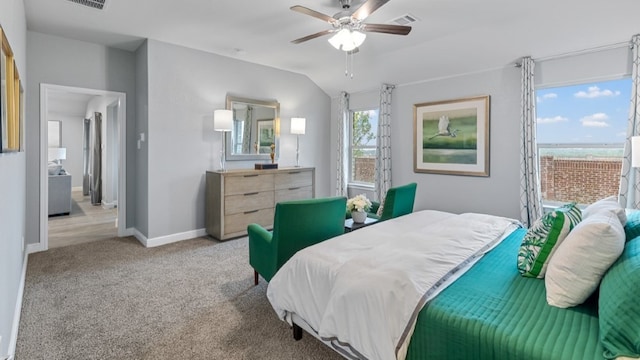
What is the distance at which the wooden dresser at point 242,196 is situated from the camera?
436 cm

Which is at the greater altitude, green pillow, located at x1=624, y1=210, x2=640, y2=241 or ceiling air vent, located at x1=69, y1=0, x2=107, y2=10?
ceiling air vent, located at x1=69, y1=0, x2=107, y2=10

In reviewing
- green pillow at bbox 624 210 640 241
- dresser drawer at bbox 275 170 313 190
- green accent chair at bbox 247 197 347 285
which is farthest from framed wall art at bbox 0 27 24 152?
dresser drawer at bbox 275 170 313 190

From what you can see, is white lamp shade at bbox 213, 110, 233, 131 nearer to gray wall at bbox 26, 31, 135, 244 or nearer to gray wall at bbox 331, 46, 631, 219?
gray wall at bbox 26, 31, 135, 244

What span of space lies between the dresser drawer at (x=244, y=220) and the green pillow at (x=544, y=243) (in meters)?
3.51

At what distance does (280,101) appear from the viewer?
554cm

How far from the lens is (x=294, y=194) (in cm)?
520

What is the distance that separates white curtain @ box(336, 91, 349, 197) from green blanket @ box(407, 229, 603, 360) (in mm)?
4491

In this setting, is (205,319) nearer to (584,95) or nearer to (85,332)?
(85,332)

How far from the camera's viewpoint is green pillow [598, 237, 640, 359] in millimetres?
1062

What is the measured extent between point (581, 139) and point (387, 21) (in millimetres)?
2630

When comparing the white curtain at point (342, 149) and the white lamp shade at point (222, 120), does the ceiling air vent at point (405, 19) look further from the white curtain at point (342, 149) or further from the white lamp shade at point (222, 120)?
the white curtain at point (342, 149)

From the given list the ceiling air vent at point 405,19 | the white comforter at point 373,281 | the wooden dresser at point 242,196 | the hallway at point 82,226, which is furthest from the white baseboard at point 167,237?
the ceiling air vent at point 405,19

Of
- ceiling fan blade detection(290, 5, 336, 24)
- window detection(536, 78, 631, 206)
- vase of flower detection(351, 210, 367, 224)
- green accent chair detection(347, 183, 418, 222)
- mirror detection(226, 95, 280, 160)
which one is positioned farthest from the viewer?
mirror detection(226, 95, 280, 160)

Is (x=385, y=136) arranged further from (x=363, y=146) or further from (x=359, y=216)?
(x=359, y=216)
